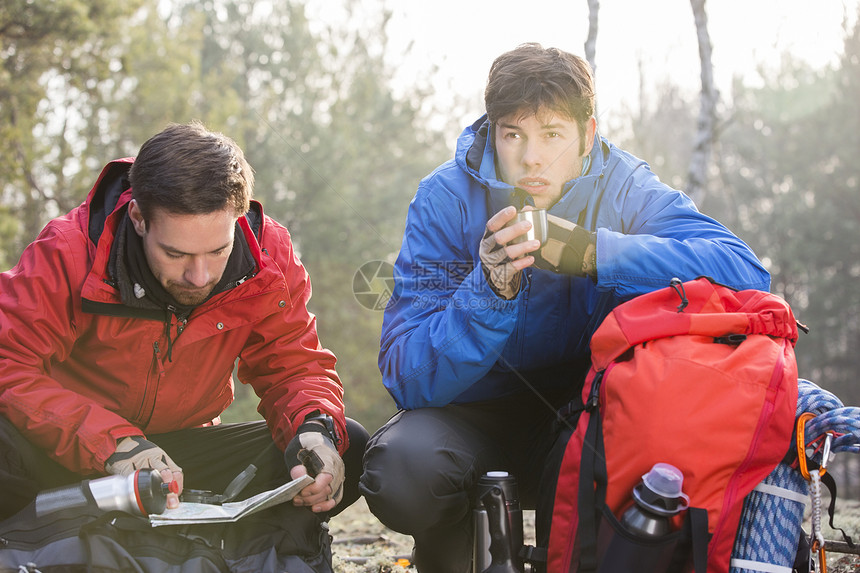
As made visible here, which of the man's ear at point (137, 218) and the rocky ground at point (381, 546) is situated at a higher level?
the man's ear at point (137, 218)

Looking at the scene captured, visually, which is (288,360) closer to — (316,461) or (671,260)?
(316,461)

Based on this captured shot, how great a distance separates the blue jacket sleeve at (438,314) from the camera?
91.4 inches

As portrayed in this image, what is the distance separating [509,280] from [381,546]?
6.13 feet

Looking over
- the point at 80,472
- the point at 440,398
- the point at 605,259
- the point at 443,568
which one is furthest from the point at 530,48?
the point at 80,472

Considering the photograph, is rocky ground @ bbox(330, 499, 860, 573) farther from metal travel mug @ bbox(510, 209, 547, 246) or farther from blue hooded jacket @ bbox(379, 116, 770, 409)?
metal travel mug @ bbox(510, 209, 547, 246)

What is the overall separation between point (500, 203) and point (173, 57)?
11.6 metres

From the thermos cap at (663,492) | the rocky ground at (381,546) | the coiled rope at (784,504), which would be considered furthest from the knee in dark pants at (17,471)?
the coiled rope at (784,504)

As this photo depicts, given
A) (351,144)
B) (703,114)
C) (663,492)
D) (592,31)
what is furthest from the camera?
(351,144)

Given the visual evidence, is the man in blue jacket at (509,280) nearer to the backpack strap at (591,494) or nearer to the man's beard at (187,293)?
the backpack strap at (591,494)

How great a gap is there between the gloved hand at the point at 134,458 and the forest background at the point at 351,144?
866 centimetres

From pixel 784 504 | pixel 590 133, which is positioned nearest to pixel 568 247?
pixel 590 133

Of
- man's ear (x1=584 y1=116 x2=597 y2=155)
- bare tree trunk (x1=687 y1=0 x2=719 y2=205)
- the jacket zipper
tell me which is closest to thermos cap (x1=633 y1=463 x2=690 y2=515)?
man's ear (x1=584 y1=116 x2=597 y2=155)

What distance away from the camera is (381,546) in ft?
11.8

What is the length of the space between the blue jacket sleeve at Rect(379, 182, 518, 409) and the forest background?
852cm
